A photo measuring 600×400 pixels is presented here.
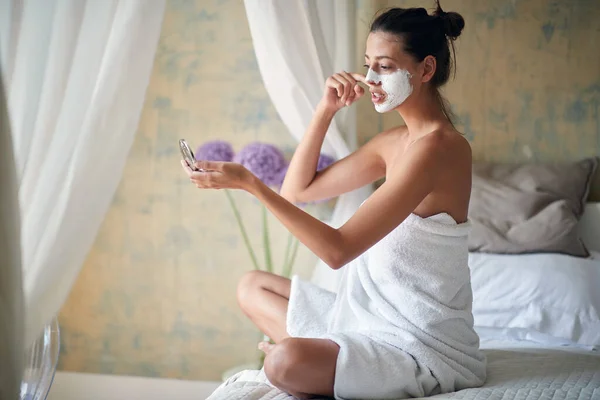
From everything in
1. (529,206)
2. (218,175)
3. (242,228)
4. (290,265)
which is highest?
(218,175)

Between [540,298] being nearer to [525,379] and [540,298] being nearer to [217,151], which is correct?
[525,379]

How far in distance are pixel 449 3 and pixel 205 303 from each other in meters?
1.56

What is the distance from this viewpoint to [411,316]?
5.96ft

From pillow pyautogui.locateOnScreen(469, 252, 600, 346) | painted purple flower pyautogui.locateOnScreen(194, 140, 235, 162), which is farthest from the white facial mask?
painted purple flower pyautogui.locateOnScreen(194, 140, 235, 162)

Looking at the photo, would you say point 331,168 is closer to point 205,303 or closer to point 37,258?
point 37,258

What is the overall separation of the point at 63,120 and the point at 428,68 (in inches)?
35.0

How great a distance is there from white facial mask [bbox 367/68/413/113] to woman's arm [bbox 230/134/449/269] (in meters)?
0.16

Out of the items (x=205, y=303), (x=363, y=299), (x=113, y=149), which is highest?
(x=113, y=149)

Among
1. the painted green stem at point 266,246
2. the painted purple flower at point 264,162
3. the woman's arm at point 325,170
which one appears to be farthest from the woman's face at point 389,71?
the painted green stem at point 266,246

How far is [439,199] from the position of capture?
185 centimetres

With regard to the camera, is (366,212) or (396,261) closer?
(366,212)

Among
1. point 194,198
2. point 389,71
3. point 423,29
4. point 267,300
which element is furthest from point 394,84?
point 194,198

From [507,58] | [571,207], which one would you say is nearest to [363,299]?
[571,207]

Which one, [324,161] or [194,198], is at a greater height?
[324,161]
